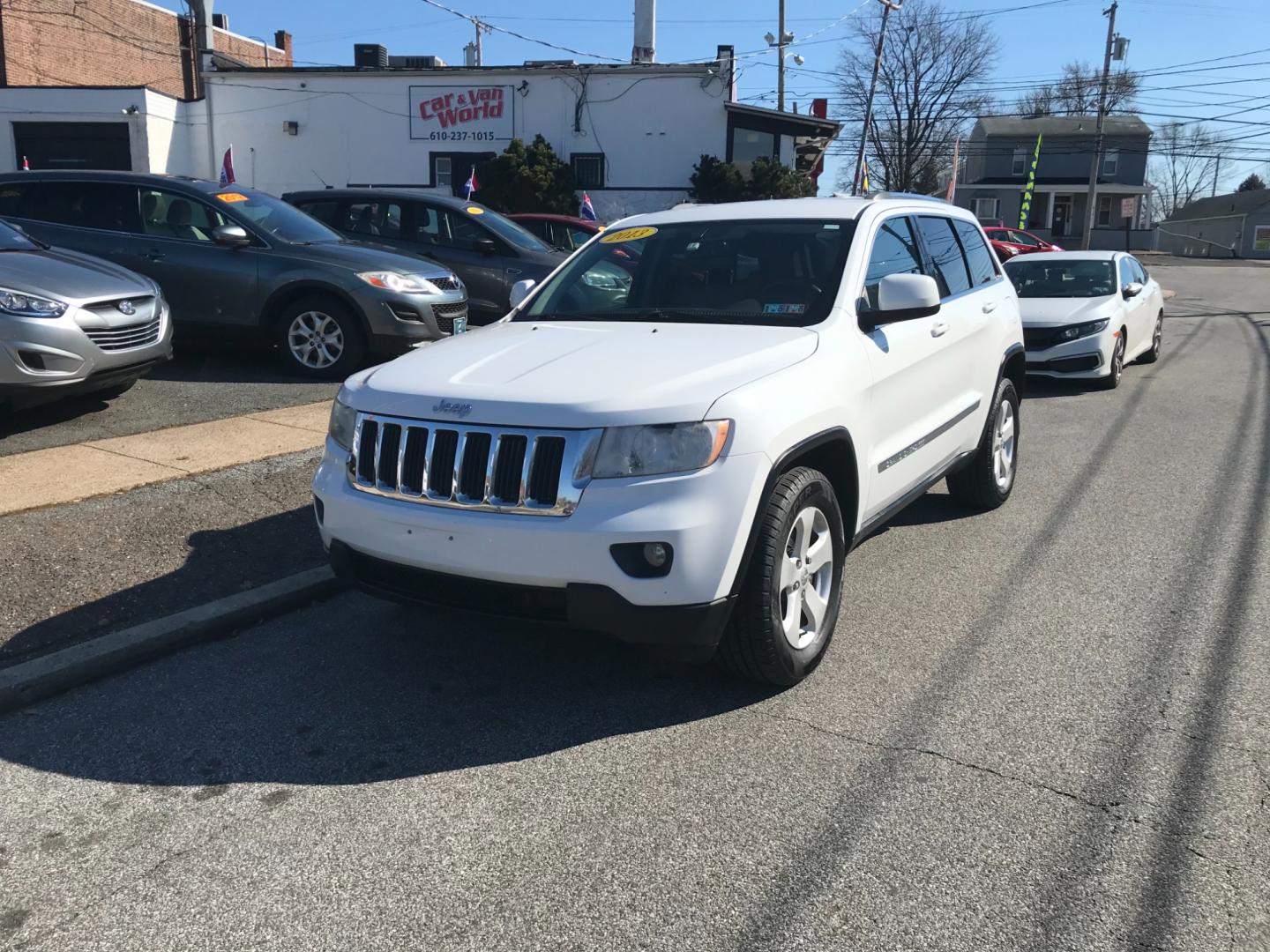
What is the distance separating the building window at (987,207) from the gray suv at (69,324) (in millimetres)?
63270

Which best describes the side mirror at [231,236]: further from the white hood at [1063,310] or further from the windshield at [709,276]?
the white hood at [1063,310]

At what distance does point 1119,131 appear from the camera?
211 ft

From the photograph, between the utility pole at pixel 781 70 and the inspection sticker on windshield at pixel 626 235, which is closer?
the inspection sticker on windshield at pixel 626 235

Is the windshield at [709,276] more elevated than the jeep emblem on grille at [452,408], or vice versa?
the windshield at [709,276]

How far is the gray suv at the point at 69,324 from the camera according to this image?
6.56 metres

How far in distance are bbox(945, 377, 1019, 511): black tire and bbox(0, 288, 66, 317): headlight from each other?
18.2 ft

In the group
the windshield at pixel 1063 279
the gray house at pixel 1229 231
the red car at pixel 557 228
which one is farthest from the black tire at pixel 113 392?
the gray house at pixel 1229 231

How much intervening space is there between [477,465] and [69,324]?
14.7 feet

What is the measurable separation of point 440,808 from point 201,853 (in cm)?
66

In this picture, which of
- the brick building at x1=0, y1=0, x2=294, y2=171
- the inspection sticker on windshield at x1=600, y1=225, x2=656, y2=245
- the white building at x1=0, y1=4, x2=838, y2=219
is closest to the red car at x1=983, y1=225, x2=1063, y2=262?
the white building at x1=0, y1=4, x2=838, y2=219

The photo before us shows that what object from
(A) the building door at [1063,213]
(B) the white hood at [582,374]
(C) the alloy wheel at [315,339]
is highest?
(A) the building door at [1063,213]

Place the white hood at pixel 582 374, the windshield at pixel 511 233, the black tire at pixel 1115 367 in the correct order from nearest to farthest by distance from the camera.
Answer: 1. the white hood at pixel 582 374
2. the black tire at pixel 1115 367
3. the windshield at pixel 511 233

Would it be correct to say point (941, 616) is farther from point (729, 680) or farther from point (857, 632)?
point (729, 680)

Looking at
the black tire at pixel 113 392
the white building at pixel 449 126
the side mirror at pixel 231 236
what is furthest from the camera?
the white building at pixel 449 126
